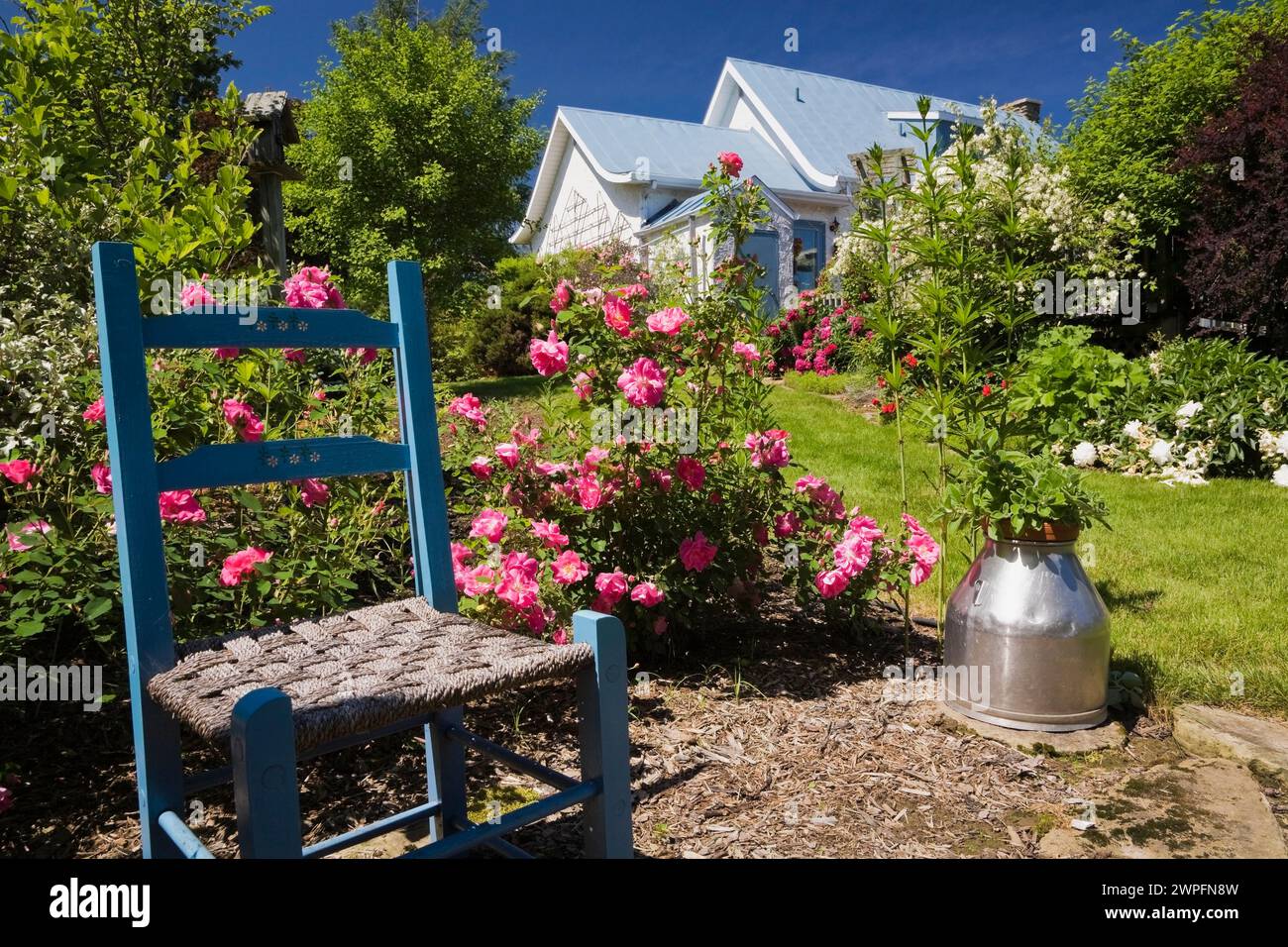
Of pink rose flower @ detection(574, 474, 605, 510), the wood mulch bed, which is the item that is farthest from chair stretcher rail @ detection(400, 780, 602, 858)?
pink rose flower @ detection(574, 474, 605, 510)

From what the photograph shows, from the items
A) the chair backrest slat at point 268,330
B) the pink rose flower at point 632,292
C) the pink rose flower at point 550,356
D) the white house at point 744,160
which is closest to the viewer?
the chair backrest slat at point 268,330

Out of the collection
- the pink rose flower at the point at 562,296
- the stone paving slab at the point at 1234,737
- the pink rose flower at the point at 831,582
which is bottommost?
the stone paving slab at the point at 1234,737

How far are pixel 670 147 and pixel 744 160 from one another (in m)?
1.45

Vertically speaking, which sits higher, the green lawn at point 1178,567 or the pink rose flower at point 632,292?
the pink rose flower at point 632,292

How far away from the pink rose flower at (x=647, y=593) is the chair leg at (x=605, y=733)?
1136 millimetres

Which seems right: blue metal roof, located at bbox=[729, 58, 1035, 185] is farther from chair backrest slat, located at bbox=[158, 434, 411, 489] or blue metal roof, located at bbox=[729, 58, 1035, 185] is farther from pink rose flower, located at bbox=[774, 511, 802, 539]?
chair backrest slat, located at bbox=[158, 434, 411, 489]

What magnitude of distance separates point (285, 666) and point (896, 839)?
143cm

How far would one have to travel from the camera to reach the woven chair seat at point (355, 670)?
1.41 meters

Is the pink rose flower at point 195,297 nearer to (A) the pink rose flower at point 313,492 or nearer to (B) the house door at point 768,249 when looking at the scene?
(A) the pink rose flower at point 313,492

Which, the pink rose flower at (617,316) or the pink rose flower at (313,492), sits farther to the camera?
the pink rose flower at (617,316)

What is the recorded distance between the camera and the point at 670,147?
17.7 m

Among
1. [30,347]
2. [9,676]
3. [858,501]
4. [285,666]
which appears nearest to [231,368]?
[30,347]

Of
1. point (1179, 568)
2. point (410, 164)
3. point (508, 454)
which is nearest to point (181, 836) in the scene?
point (508, 454)

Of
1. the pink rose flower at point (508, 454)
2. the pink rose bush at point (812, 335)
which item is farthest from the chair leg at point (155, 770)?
the pink rose bush at point (812, 335)
